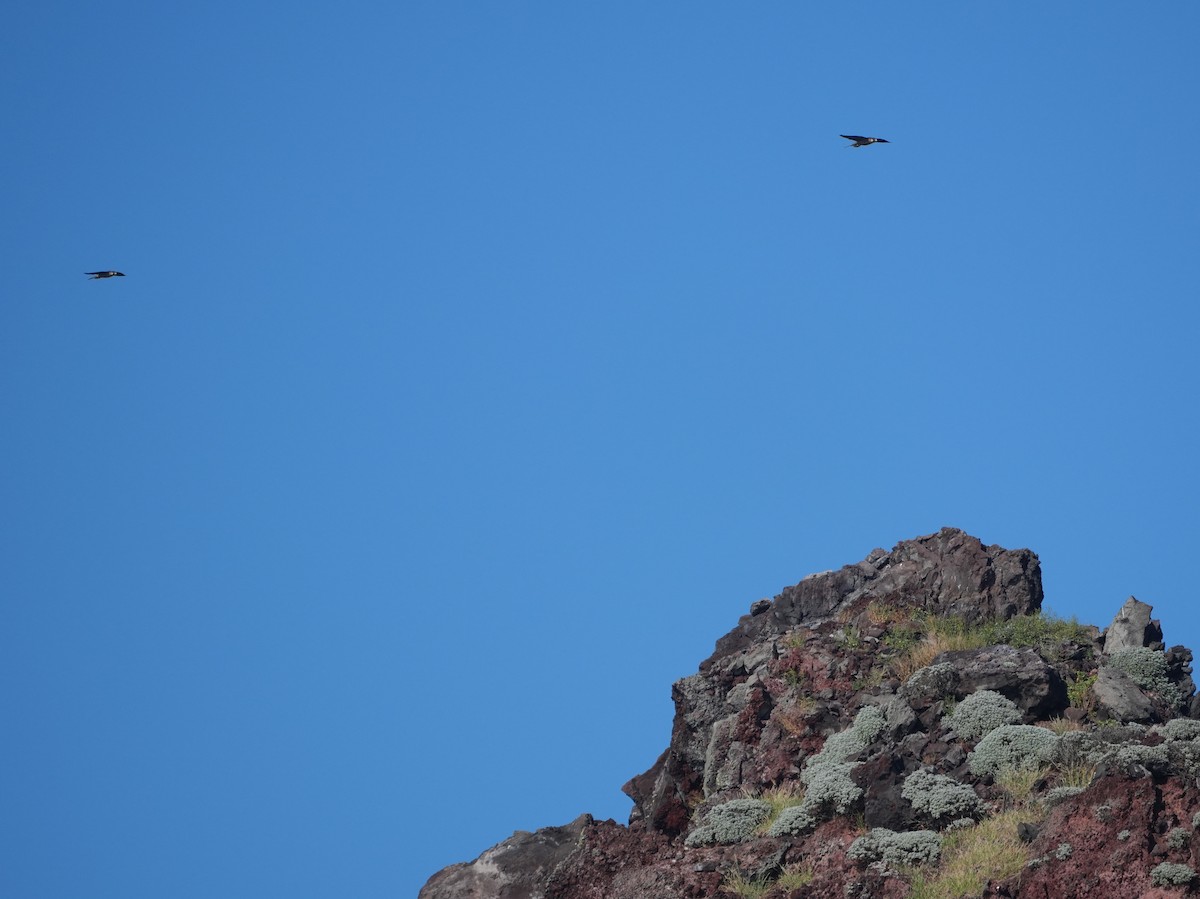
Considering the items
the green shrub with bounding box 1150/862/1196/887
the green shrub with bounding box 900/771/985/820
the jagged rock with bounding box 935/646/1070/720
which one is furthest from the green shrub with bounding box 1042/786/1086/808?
the jagged rock with bounding box 935/646/1070/720

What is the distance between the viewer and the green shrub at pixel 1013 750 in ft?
83.6

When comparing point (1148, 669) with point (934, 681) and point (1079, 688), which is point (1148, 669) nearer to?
point (1079, 688)

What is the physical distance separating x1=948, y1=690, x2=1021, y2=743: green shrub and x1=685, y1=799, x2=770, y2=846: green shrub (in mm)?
3630

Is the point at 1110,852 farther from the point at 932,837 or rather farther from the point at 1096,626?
the point at 1096,626

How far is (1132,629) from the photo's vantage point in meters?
29.7

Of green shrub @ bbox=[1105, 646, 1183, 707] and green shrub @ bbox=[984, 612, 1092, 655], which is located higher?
green shrub @ bbox=[984, 612, 1092, 655]

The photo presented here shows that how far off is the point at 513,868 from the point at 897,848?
788cm

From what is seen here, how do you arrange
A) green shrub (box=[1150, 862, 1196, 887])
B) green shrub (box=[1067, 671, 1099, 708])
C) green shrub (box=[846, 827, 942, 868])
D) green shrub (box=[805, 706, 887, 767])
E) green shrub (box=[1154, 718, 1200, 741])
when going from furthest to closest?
green shrub (box=[1067, 671, 1099, 708]) < green shrub (box=[805, 706, 887, 767]) < green shrub (box=[1154, 718, 1200, 741]) < green shrub (box=[846, 827, 942, 868]) < green shrub (box=[1150, 862, 1196, 887])

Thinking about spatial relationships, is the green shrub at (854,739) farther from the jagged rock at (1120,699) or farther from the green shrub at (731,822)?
the jagged rock at (1120,699)

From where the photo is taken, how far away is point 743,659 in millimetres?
32094

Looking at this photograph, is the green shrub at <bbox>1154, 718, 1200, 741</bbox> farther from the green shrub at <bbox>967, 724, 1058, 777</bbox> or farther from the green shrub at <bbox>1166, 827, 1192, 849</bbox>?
the green shrub at <bbox>1166, 827, 1192, 849</bbox>

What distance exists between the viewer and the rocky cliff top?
869 inches

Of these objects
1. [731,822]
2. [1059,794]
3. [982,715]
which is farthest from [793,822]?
[1059,794]

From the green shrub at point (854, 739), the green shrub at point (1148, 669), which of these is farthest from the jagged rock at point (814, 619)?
the green shrub at point (1148, 669)
